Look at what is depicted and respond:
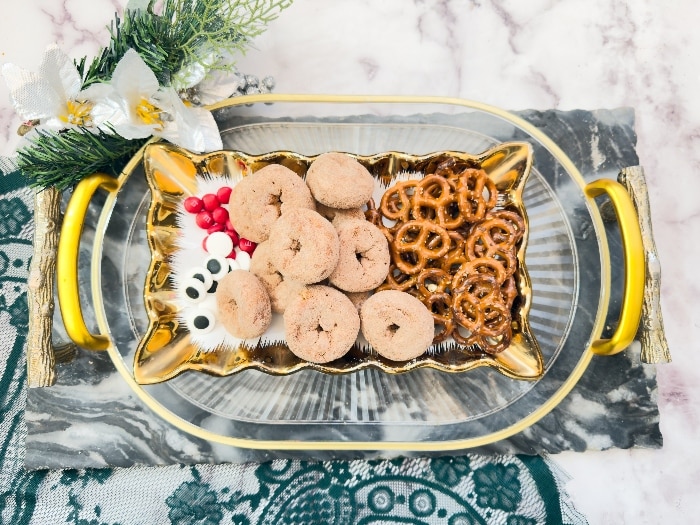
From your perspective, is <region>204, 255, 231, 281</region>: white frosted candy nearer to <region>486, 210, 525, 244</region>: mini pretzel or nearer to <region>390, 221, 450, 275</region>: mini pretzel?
<region>390, 221, 450, 275</region>: mini pretzel

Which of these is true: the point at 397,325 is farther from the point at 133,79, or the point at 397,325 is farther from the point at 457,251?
the point at 133,79

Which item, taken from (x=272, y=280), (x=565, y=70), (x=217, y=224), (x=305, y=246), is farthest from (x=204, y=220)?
(x=565, y=70)

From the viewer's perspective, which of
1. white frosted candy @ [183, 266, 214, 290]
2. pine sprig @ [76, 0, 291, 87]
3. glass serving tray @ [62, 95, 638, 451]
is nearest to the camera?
pine sprig @ [76, 0, 291, 87]

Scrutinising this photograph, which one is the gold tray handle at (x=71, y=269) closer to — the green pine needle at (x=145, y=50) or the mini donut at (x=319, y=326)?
the green pine needle at (x=145, y=50)

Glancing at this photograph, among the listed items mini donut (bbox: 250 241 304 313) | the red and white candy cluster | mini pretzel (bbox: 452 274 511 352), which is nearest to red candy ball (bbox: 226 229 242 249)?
the red and white candy cluster

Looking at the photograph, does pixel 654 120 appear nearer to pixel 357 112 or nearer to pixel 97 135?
pixel 357 112

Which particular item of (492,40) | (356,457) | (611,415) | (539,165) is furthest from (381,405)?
(492,40)
